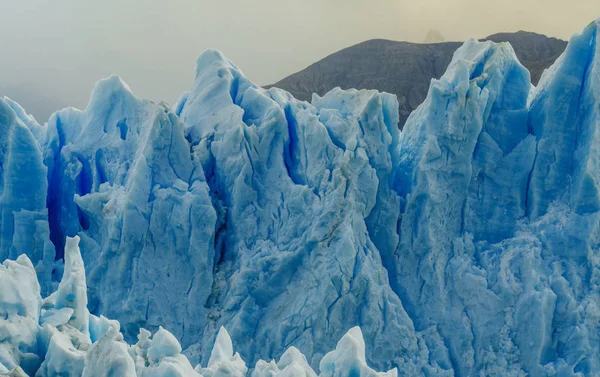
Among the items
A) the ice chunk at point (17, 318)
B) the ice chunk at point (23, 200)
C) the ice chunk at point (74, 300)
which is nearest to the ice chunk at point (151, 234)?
the ice chunk at point (23, 200)

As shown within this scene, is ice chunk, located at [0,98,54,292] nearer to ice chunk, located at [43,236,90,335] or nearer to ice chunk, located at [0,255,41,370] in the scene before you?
ice chunk, located at [43,236,90,335]

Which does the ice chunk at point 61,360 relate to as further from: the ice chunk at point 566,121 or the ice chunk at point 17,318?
the ice chunk at point 566,121

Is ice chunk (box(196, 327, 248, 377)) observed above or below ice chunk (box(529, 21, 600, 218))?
below

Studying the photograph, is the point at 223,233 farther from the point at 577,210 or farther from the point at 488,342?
the point at 577,210

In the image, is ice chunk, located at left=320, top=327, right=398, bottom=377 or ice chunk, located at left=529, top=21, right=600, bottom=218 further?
ice chunk, located at left=529, top=21, right=600, bottom=218

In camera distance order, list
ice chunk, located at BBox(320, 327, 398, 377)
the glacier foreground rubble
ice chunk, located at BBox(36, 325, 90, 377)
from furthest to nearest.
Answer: ice chunk, located at BBox(320, 327, 398, 377) < ice chunk, located at BBox(36, 325, 90, 377) < the glacier foreground rubble

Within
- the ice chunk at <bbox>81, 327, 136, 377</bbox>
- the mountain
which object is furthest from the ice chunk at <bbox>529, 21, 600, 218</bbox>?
the mountain

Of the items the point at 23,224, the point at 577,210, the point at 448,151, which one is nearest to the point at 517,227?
the point at 577,210
